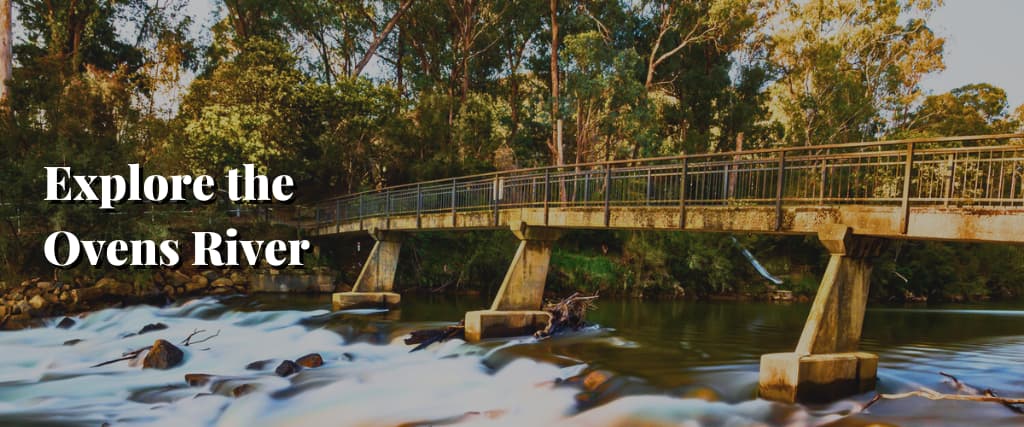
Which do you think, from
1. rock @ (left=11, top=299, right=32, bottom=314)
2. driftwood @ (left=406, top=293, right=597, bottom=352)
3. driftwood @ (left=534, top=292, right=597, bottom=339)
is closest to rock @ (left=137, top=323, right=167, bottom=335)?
rock @ (left=11, top=299, right=32, bottom=314)

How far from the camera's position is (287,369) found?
535 inches

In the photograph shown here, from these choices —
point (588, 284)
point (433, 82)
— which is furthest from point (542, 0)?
point (588, 284)

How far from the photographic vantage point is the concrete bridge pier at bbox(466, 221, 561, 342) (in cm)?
1597

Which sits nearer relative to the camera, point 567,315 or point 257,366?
point 257,366

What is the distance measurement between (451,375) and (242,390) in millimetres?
4032

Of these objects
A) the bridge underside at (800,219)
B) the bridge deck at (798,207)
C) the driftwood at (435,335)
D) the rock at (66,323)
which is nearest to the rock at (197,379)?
the driftwood at (435,335)

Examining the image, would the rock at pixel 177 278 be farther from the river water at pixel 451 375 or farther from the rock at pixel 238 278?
the river water at pixel 451 375

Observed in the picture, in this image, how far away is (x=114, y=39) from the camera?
40.9m

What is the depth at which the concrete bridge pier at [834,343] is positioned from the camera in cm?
1032

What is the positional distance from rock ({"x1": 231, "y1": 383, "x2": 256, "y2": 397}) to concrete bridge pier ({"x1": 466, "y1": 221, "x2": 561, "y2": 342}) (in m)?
5.41

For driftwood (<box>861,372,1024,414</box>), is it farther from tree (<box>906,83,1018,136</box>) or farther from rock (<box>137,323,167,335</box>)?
tree (<box>906,83,1018,136</box>)

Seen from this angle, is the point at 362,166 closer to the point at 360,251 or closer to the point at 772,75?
the point at 360,251

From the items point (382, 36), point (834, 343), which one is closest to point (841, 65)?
point (382, 36)

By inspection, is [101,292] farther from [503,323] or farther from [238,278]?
[503,323]
